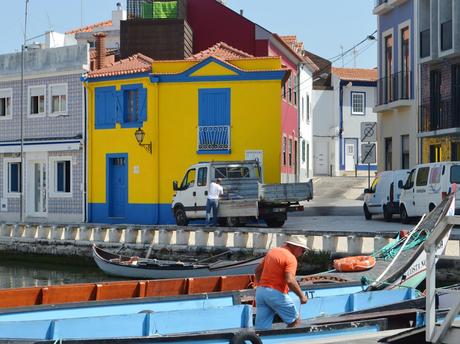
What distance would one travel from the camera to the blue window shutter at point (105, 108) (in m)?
32.1

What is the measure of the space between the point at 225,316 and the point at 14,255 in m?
19.4

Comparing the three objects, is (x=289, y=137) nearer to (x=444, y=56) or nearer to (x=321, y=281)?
(x=444, y=56)

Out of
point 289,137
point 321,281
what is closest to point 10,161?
point 289,137

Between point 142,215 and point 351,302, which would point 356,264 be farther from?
point 142,215

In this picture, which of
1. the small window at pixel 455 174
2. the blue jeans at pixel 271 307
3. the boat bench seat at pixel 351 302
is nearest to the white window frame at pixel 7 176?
the small window at pixel 455 174

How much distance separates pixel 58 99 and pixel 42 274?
1078 centimetres

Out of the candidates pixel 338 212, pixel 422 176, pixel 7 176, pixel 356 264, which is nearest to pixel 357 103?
pixel 338 212

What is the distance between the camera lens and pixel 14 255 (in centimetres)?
2909

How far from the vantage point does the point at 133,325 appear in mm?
10898

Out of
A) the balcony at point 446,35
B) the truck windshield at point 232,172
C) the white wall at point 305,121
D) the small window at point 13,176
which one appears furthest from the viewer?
the white wall at point 305,121

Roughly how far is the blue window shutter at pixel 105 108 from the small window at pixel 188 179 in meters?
5.80

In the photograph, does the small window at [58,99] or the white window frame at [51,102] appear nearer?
the white window frame at [51,102]

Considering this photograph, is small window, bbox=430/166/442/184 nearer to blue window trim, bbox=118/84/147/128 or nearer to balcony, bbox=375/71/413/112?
balcony, bbox=375/71/413/112

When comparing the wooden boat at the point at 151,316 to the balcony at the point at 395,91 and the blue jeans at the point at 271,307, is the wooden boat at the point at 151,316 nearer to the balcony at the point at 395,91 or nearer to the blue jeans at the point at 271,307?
the blue jeans at the point at 271,307
